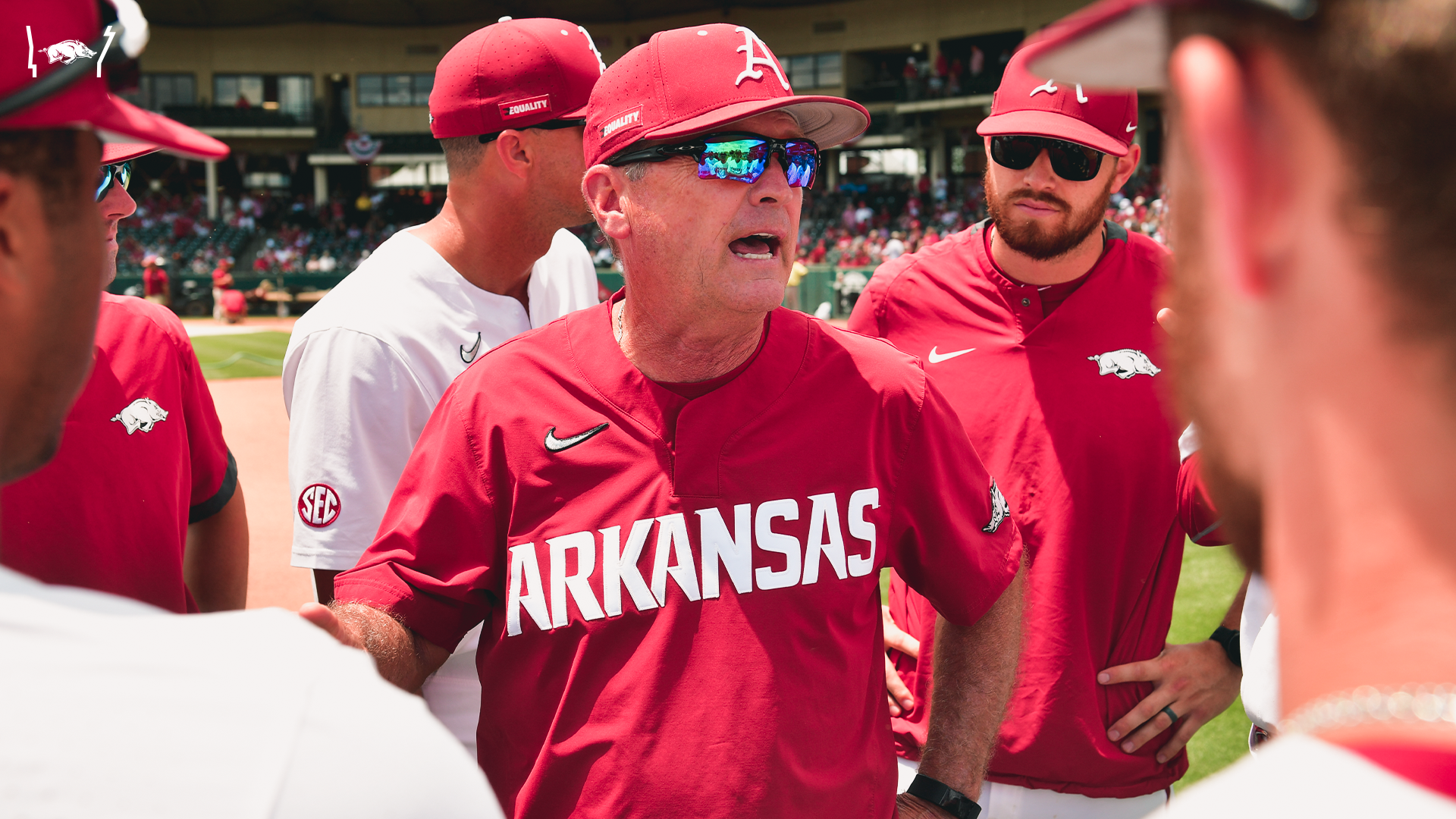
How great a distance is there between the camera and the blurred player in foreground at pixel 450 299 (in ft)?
9.91

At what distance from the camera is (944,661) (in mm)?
2582

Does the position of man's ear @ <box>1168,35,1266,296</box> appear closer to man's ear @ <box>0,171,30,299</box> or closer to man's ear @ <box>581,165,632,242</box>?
man's ear @ <box>0,171,30,299</box>

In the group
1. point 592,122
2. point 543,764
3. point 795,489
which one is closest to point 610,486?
point 795,489

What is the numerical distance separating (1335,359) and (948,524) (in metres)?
1.67

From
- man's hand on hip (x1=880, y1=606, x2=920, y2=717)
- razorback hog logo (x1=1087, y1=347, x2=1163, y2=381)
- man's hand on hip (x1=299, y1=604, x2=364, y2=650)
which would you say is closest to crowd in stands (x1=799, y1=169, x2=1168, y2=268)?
razorback hog logo (x1=1087, y1=347, x2=1163, y2=381)

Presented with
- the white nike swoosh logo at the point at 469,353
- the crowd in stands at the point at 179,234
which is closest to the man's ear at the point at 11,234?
the white nike swoosh logo at the point at 469,353

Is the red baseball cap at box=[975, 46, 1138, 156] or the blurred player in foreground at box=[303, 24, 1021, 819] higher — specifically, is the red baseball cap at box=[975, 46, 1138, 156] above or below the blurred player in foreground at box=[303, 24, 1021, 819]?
above

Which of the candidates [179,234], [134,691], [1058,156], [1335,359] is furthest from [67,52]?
[179,234]

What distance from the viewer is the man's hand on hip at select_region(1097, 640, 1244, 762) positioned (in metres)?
3.12

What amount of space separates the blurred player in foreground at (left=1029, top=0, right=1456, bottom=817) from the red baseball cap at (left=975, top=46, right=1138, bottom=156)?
9.28 feet

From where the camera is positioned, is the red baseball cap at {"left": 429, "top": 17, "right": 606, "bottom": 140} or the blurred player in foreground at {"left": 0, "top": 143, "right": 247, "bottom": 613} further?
the red baseball cap at {"left": 429, "top": 17, "right": 606, "bottom": 140}

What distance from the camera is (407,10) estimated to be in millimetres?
44906

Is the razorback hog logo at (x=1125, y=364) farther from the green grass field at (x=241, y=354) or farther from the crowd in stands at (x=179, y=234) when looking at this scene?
the crowd in stands at (x=179, y=234)

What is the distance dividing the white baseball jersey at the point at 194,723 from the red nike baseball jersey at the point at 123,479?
2.00 metres
